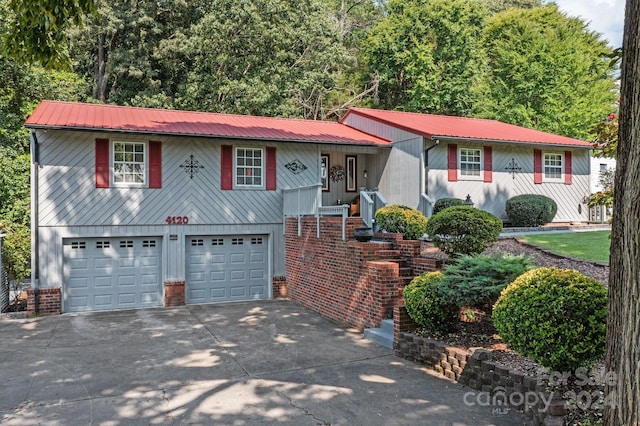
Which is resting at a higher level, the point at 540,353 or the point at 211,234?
the point at 211,234

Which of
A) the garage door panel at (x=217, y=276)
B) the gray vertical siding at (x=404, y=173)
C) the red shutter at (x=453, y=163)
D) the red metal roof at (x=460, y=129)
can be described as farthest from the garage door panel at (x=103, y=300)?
the red shutter at (x=453, y=163)

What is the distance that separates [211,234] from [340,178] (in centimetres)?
476

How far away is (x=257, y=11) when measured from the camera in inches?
861

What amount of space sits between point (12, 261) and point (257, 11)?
50.0ft

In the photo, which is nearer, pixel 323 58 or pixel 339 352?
pixel 339 352

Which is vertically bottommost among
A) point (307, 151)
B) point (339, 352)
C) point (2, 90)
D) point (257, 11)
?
point (339, 352)

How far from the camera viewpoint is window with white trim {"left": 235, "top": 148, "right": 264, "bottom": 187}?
13.0 meters

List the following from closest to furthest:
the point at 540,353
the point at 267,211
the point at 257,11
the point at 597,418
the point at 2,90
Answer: the point at 597,418 < the point at 540,353 < the point at 267,211 < the point at 2,90 < the point at 257,11

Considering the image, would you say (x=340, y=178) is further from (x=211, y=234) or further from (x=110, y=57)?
(x=110, y=57)

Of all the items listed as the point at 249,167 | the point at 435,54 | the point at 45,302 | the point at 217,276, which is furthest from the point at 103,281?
the point at 435,54

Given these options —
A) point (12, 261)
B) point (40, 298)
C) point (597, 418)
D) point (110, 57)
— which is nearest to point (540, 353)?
point (597, 418)

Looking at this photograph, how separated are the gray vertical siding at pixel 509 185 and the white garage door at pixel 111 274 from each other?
27.2 ft

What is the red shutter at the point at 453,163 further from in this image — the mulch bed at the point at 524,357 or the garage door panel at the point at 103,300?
the garage door panel at the point at 103,300

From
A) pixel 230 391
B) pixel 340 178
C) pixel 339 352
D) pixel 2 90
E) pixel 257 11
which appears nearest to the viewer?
pixel 230 391
